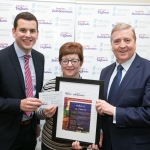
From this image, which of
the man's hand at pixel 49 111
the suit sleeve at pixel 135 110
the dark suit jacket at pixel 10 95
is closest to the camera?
the suit sleeve at pixel 135 110

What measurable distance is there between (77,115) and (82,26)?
6.99 feet

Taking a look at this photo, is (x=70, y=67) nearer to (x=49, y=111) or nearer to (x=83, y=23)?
(x=49, y=111)

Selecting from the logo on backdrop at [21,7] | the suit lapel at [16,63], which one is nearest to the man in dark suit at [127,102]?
the suit lapel at [16,63]

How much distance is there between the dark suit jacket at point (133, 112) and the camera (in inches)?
A: 68.0

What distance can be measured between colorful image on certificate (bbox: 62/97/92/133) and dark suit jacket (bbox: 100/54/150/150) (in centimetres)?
23

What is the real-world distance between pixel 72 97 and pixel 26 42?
81 cm

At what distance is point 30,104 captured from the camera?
1882 millimetres

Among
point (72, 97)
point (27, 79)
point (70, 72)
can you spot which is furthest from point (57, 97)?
point (27, 79)

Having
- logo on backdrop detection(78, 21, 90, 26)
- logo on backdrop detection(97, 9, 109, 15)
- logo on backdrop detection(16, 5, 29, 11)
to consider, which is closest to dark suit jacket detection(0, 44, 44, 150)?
logo on backdrop detection(16, 5, 29, 11)

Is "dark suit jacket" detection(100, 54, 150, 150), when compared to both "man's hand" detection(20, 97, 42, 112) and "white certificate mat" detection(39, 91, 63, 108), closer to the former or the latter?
"white certificate mat" detection(39, 91, 63, 108)

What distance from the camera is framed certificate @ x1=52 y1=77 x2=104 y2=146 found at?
6.14 ft

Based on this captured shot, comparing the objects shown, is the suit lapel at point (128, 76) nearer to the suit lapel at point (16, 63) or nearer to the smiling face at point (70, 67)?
the smiling face at point (70, 67)

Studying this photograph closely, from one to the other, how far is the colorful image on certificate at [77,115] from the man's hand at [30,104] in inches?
10.4

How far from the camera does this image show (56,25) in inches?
142
